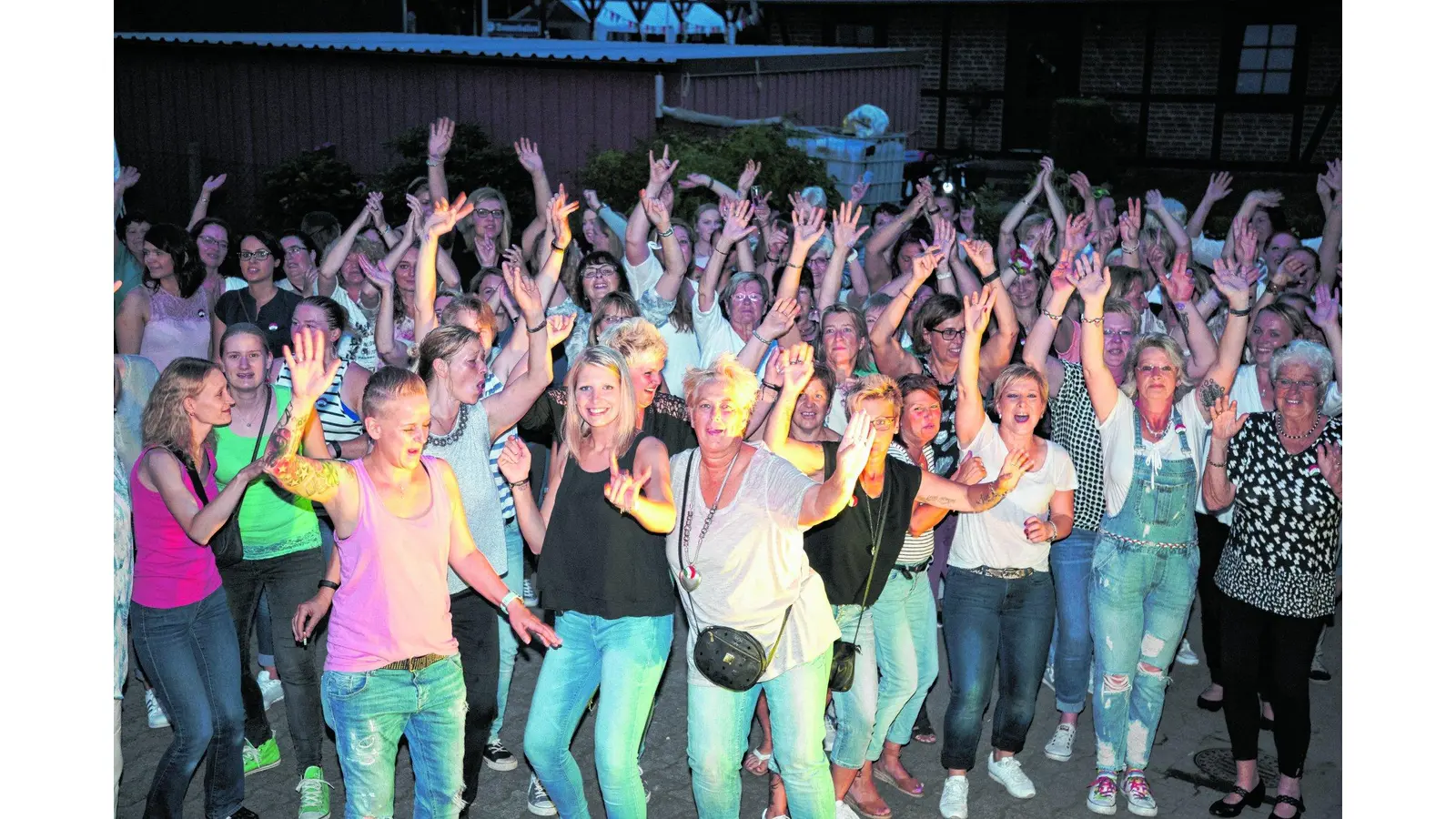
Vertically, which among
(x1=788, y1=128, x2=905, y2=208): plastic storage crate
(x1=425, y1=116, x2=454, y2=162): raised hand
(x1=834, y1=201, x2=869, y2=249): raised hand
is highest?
(x1=788, y1=128, x2=905, y2=208): plastic storage crate

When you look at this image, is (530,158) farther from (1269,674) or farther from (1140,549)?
(1269,674)

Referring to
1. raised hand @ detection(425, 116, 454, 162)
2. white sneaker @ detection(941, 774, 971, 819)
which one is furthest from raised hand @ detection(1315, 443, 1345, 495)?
raised hand @ detection(425, 116, 454, 162)

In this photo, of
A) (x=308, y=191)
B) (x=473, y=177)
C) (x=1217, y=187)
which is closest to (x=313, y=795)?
(x=1217, y=187)

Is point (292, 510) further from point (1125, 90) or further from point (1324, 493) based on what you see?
point (1125, 90)

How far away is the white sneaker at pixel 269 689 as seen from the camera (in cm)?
636

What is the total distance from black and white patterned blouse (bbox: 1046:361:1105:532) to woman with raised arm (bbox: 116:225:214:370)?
178 inches

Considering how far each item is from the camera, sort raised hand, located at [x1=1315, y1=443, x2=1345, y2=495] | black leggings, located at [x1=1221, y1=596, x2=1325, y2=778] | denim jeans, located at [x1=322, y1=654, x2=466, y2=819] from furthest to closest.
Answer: black leggings, located at [x1=1221, y1=596, x2=1325, y2=778] → raised hand, located at [x1=1315, y1=443, x2=1345, y2=495] → denim jeans, located at [x1=322, y1=654, x2=466, y2=819]

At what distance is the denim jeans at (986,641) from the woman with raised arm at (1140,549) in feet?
0.95

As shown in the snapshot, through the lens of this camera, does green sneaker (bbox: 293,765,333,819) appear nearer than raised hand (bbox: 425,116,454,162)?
Yes

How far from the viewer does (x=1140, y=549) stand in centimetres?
536

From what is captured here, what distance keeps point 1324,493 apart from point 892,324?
2.18 m

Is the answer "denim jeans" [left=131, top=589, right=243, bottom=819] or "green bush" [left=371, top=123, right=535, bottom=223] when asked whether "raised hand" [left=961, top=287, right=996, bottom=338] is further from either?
"green bush" [left=371, top=123, right=535, bottom=223]

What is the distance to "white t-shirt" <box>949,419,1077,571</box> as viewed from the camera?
17.4 feet

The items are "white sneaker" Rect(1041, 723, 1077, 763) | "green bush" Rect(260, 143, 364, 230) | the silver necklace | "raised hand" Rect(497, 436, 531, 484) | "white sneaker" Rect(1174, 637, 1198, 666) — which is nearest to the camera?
the silver necklace
